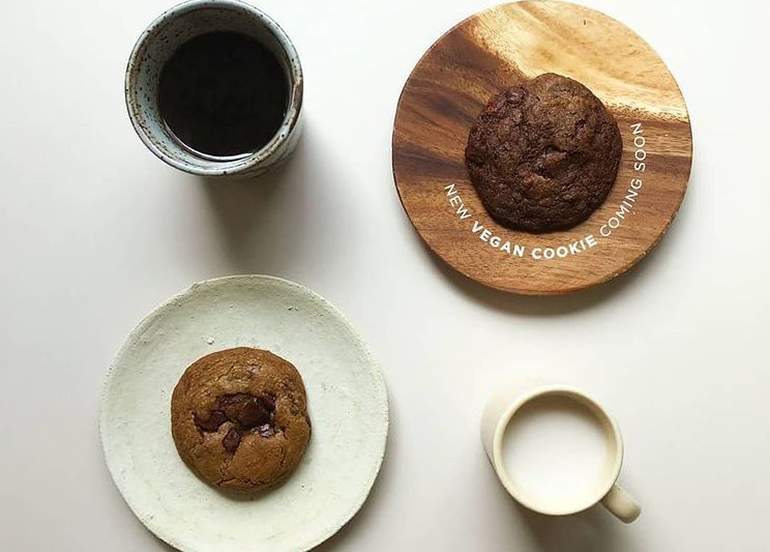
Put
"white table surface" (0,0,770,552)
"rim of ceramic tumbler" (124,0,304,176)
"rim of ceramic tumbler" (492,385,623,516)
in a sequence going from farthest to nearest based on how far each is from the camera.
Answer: "white table surface" (0,0,770,552), "rim of ceramic tumbler" (492,385,623,516), "rim of ceramic tumbler" (124,0,304,176)

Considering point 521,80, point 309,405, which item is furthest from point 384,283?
point 521,80

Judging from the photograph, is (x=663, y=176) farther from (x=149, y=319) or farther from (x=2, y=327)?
(x=2, y=327)

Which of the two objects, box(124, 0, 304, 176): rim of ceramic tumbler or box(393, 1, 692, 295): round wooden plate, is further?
box(393, 1, 692, 295): round wooden plate

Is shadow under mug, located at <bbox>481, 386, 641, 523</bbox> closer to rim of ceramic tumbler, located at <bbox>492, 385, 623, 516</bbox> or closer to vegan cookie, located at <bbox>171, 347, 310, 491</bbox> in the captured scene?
Result: rim of ceramic tumbler, located at <bbox>492, 385, 623, 516</bbox>

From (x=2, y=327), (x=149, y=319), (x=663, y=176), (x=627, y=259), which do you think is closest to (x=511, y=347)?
(x=627, y=259)

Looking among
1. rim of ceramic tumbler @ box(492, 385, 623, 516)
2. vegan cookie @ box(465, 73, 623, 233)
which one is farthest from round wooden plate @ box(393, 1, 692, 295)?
rim of ceramic tumbler @ box(492, 385, 623, 516)

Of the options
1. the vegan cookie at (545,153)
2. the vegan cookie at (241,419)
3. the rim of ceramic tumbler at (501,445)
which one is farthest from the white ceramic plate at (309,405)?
the vegan cookie at (545,153)
